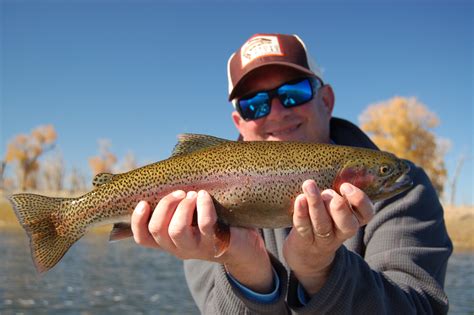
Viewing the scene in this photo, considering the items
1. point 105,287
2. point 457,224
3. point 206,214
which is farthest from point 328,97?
point 457,224

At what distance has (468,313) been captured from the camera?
1162 cm

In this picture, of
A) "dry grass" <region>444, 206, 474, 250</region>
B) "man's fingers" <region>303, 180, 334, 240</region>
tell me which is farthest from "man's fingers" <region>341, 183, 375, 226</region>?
"dry grass" <region>444, 206, 474, 250</region>

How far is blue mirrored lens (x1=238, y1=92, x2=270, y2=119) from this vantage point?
4367mm

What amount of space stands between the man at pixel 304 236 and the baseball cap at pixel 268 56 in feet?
0.03

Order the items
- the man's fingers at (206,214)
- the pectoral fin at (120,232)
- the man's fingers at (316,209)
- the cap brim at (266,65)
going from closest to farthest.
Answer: the man's fingers at (316,209) → the man's fingers at (206,214) → the pectoral fin at (120,232) → the cap brim at (266,65)

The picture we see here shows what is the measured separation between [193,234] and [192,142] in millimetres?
659

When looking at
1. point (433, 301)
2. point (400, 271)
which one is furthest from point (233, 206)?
point (433, 301)

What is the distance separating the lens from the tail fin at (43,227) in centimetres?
303

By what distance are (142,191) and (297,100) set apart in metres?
1.96

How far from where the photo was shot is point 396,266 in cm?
355

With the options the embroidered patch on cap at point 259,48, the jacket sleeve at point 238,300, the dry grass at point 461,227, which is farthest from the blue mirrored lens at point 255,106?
the dry grass at point 461,227

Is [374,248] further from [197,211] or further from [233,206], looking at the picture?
[197,211]

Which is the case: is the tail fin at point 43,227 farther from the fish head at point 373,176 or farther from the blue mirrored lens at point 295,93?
the blue mirrored lens at point 295,93

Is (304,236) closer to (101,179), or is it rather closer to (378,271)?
(378,271)
